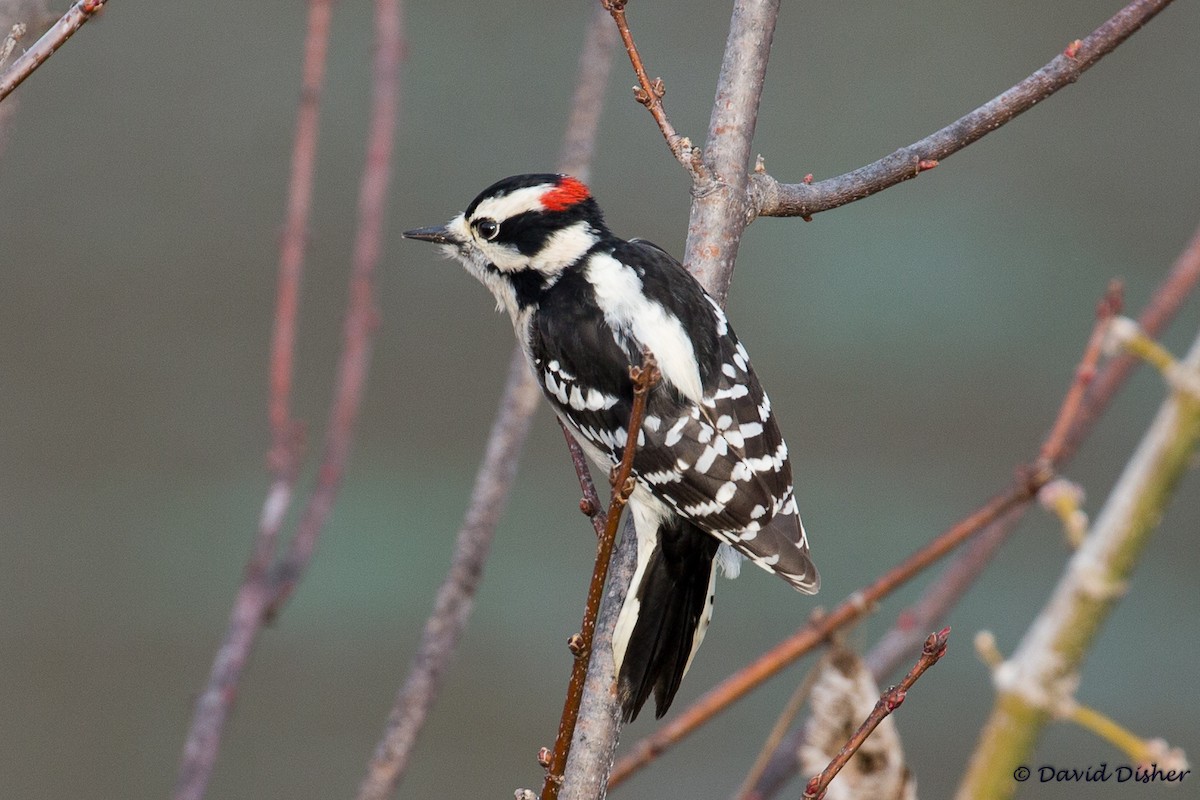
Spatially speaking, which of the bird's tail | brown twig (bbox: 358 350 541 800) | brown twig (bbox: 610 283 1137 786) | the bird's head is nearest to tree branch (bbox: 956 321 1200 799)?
brown twig (bbox: 610 283 1137 786)

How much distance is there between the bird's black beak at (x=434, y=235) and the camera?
7.77 ft

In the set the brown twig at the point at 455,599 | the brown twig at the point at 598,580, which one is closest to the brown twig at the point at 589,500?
the brown twig at the point at 455,599

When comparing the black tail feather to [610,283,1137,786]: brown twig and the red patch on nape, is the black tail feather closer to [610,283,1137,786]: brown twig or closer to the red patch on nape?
[610,283,1137,786]: brown twig

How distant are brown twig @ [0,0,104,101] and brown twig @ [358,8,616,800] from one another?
1071mm

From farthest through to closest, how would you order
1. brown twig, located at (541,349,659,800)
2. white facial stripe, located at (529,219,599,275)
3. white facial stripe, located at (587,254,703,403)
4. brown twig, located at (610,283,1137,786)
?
white facial stripe, located at (529,219,599,275) → white facial stripe, located at (587,254,703,403) → brown twig, located at (610,283,1137,786) → brown twig, located at (541,349,659,800)

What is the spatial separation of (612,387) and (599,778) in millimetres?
799

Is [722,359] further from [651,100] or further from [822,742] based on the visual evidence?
[822,742]

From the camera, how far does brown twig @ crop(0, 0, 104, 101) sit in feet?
3.58

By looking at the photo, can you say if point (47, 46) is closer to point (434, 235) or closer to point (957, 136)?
point (434, 235)

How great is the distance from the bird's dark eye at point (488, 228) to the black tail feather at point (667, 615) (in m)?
0.71

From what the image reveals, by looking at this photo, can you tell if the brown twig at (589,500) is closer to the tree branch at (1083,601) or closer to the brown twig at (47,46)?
the brown twig at (47,46)

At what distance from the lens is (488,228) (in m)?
2.39

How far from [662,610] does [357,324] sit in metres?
0.71

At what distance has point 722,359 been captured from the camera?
2.14m
